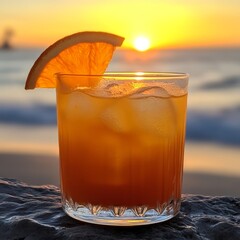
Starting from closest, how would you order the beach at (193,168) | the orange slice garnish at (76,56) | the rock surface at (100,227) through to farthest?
the rock surface at (100,227)
the orange slice garnish at (76,56)
the beach at (193,168)

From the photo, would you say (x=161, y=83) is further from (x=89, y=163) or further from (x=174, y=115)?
(x=89, y=163)

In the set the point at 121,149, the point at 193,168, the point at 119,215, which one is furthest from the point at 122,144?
the point at 193,168

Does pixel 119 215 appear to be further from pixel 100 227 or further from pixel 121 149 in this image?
pixel 121 149

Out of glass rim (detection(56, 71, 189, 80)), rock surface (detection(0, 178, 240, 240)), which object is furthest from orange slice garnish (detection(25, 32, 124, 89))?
rock surface (detection(0, 178, 240, 240))

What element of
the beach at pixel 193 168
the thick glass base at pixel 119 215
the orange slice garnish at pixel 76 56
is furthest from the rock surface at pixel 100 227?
the beach at pixel 193 168

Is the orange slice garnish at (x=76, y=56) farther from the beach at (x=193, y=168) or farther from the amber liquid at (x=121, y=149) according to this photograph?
the beach at (x=193, y=168)

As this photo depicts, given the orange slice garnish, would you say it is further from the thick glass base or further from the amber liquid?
the thick glass base
